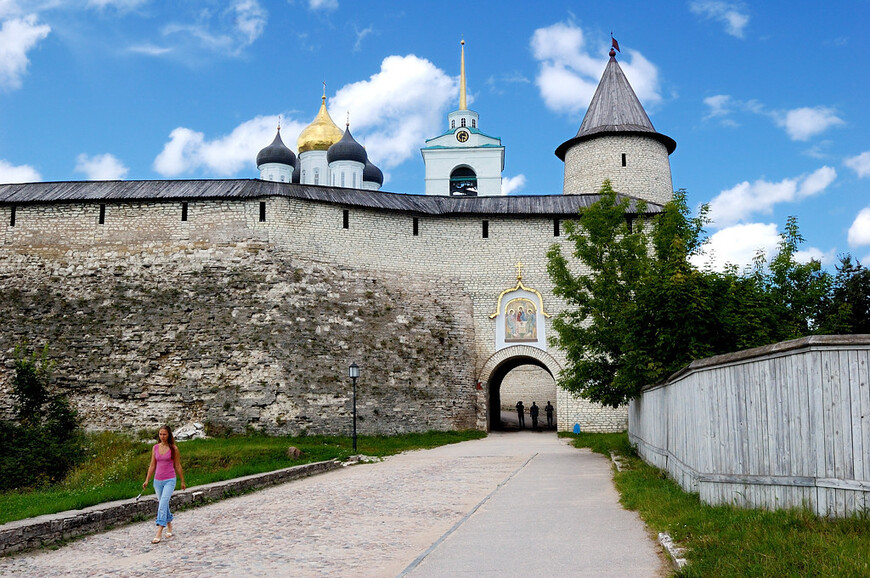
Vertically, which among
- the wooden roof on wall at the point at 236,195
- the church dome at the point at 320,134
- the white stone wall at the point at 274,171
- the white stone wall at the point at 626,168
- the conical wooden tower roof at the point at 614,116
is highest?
the church dome at the point at 320,134

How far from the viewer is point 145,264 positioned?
1914 centimetres

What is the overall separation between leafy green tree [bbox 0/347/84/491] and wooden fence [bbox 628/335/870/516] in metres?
13.5

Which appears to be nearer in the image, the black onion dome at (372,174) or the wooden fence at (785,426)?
the wooden fence at (785,426)

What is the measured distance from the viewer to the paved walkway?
5293mm

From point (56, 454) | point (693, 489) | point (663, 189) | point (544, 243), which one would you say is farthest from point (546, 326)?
point (693, 489)

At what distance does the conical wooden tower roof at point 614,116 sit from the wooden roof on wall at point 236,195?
15.3 feet

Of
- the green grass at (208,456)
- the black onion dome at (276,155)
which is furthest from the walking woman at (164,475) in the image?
the black onion dome at (276,155)

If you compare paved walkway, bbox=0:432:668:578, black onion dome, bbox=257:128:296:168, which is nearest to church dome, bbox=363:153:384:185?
black onion dome, bbox=257:128:296:168

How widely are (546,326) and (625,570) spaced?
52.8ft

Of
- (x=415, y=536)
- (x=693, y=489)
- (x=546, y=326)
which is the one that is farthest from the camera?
(x=546, y=326)

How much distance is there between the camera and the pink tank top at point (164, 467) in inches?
272

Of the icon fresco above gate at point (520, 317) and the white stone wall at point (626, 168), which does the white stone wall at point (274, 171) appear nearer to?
the white stone wall at point (626, 168)

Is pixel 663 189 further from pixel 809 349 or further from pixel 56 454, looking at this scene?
pixel 809 349

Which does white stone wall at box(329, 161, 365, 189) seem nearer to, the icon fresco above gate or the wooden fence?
the icon fresco above gate
